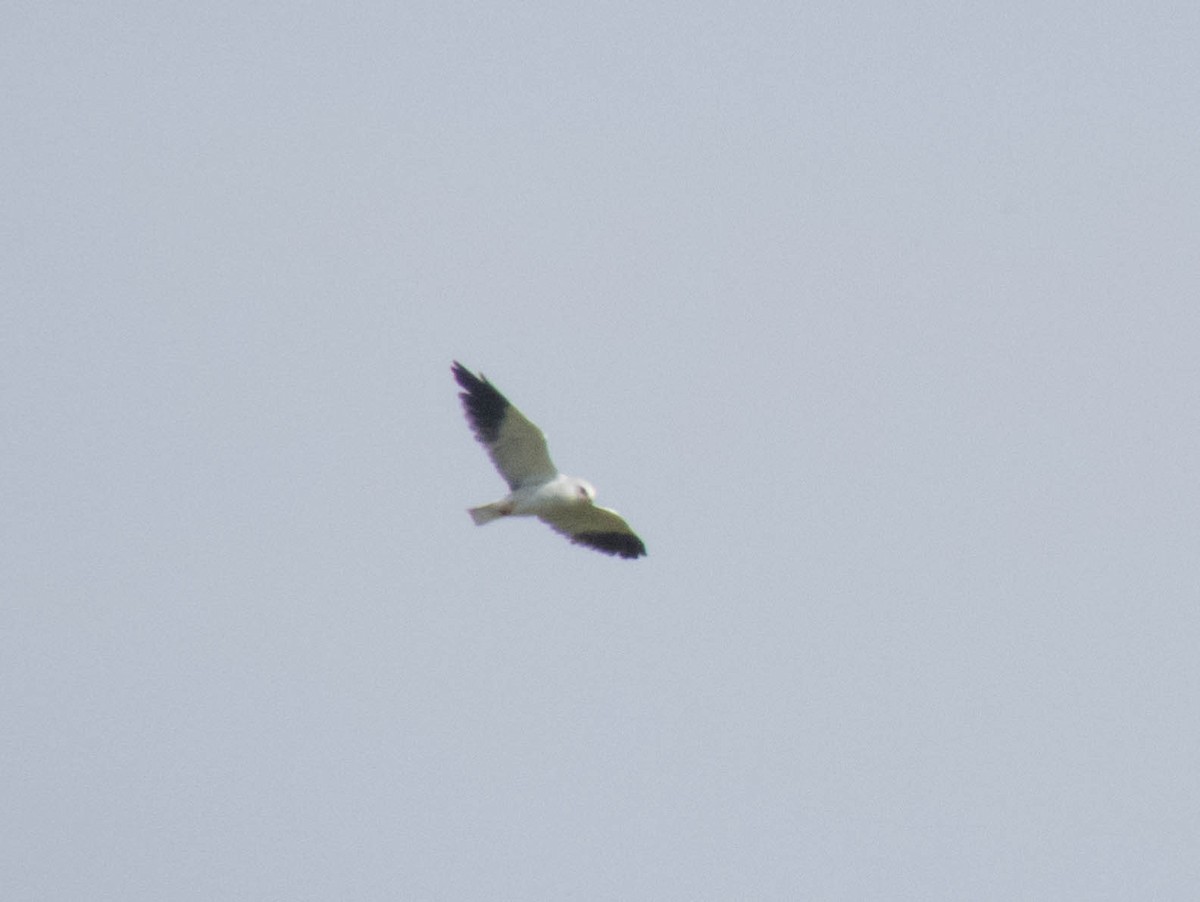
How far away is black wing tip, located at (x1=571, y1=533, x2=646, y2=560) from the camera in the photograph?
85.6 feet

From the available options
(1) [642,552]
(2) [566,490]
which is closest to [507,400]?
(2) [566,490]

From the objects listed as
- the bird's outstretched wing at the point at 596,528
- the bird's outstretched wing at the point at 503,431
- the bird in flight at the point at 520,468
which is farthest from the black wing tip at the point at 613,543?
the bird's outstretched wing at the point at 503,431

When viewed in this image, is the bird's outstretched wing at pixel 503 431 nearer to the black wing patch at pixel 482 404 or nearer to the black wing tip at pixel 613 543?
the black wing patch at pixel 482 404

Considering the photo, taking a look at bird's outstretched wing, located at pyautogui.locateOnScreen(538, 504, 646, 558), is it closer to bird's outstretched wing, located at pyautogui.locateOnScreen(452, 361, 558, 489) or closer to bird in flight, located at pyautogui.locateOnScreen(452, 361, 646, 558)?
bird in flight, located at pyautogui.locateOnScreen(452, 361, 646, 558)

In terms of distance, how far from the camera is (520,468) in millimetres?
24797

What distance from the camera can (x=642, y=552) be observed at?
86.3 ft

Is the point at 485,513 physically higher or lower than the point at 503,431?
lower

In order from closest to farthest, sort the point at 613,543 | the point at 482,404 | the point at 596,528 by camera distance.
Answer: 1. the point at 482,404
2. the point at 596,528
3. the point at 613,543

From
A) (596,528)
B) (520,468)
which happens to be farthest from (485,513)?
(596,528)

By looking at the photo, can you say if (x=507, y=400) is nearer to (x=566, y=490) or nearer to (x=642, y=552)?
(x=566, y=490)

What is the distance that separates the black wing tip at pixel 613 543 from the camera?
26.1 meters

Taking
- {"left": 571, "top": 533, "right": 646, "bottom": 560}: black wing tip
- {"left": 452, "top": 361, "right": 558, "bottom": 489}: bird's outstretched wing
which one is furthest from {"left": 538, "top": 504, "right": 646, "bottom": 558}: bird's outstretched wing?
{"left": 452, "top": 361, "right": 558, "bottom": 489}: bird's outstretched wing

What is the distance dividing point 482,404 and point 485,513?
130 centimetres

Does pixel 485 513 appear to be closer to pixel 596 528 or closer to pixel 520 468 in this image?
pixel 520 468
